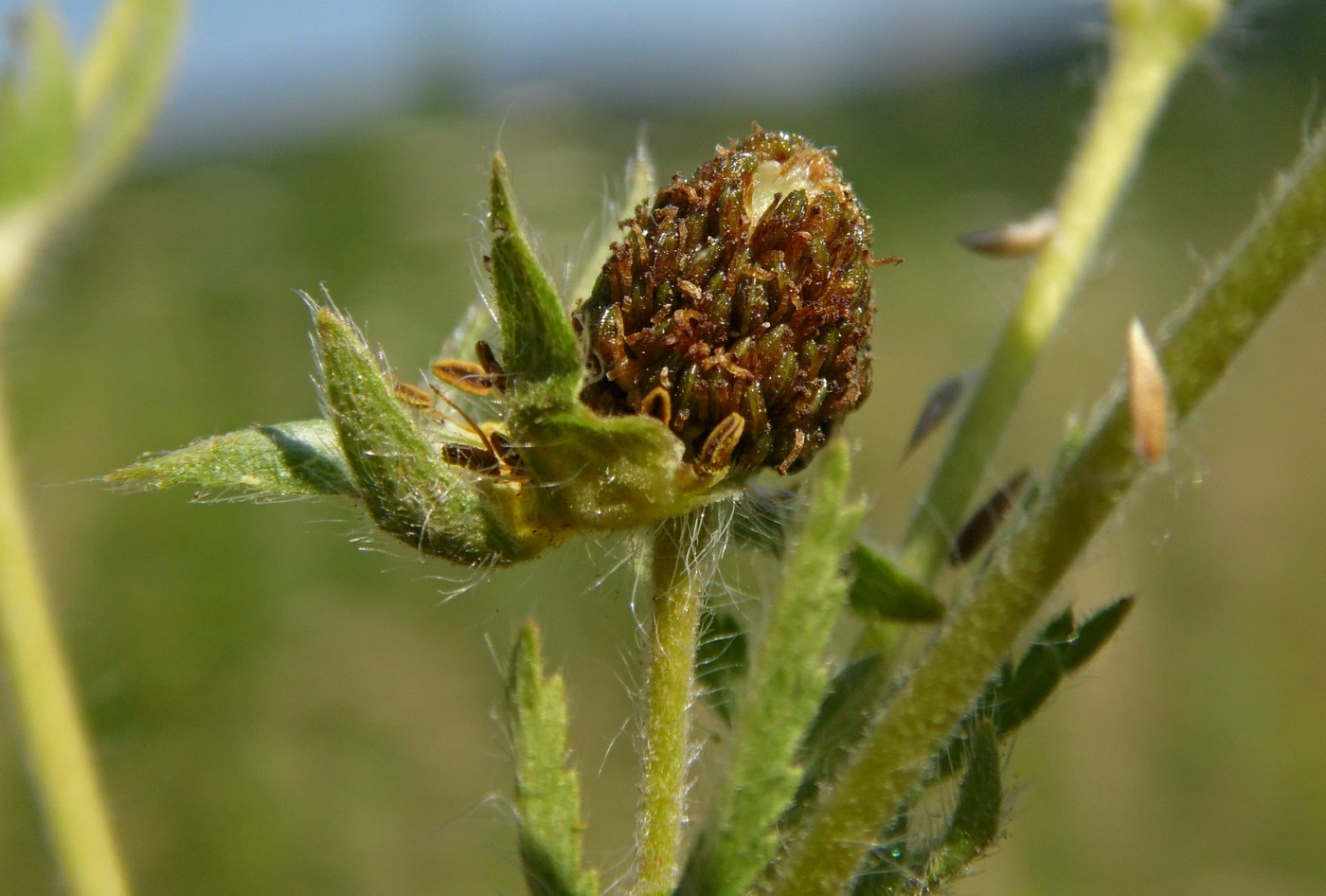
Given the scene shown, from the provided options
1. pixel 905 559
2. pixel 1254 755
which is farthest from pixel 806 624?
pixel 1254 755

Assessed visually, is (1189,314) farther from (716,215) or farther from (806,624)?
(716,215)

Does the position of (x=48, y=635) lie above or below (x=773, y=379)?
below

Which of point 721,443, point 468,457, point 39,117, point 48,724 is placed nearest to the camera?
point 721,443

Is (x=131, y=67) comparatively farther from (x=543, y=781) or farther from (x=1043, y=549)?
(x=1043, y=549)

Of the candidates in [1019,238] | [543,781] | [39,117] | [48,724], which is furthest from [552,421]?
[39,117]

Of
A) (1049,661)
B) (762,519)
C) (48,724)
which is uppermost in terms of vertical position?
(762,519)

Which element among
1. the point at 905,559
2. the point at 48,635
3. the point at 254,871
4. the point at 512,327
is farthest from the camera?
the point at 254,871

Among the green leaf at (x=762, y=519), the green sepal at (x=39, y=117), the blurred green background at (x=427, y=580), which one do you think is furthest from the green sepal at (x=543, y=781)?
the green sepal at (x=39, y=117)

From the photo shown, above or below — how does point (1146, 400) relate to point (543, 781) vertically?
above
